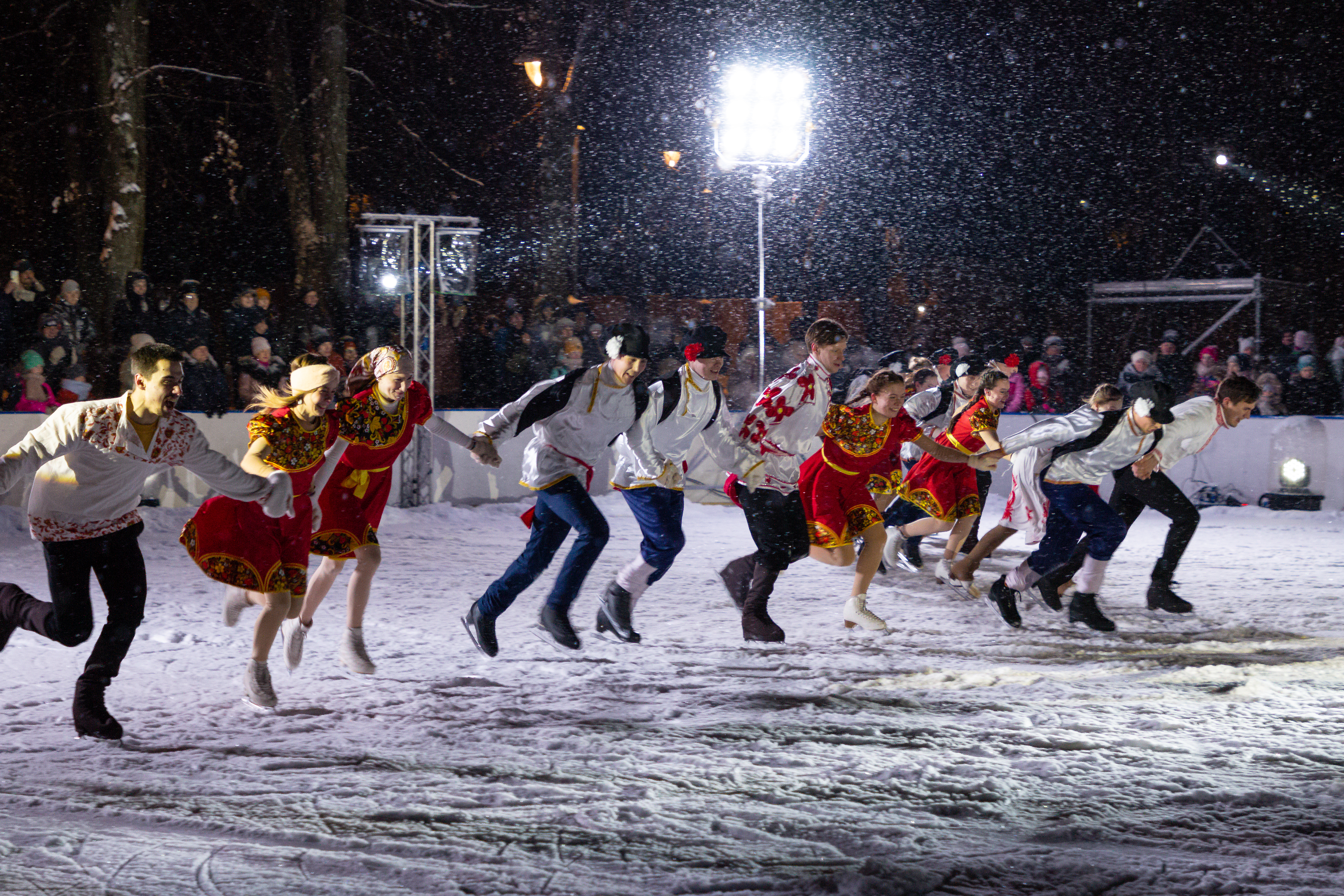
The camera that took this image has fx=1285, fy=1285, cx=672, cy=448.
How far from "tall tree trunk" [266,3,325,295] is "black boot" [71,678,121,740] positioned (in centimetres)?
1211

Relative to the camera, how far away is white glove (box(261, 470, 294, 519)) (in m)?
4.59

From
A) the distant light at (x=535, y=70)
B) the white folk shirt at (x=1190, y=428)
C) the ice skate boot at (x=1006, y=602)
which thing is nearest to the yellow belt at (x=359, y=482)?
the ice skate boot at (x=1006, y=602)

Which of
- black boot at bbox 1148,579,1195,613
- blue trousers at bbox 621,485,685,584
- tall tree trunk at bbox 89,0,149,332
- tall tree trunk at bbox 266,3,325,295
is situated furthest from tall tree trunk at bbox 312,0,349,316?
black boot at bbox 1148,579,1195,613

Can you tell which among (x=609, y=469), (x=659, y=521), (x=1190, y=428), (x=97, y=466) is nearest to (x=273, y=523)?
(x=97, y=466)

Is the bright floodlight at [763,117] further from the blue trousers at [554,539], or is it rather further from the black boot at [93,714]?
the black boot at [93,714]

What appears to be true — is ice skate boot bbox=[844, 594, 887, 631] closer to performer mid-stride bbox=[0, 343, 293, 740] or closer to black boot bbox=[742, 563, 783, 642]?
black boot bbox=[742, 563, 783, 642]

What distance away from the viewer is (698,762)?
4281mm

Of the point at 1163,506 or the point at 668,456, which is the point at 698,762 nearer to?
the point at 668,456

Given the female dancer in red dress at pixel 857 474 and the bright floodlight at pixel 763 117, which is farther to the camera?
the bright floodlight at pixel 763 117

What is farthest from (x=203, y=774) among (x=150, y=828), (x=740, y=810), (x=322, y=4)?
(x=322, y=4)

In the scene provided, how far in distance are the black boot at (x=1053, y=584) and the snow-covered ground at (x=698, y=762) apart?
0.40 feet

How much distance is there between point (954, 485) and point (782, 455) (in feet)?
7.43

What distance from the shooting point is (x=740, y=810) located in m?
3.78

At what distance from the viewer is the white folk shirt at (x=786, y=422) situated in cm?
641
